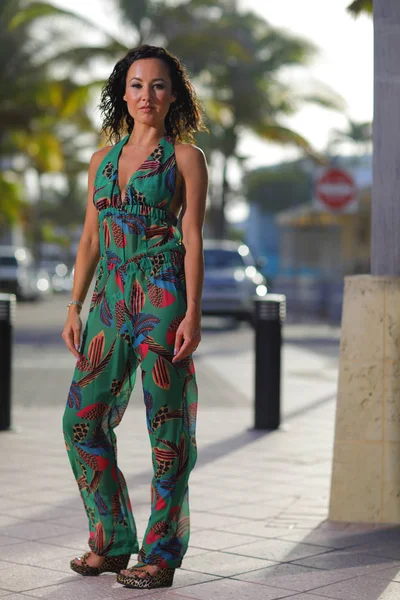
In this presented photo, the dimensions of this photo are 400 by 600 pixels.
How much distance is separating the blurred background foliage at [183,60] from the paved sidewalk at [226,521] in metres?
21.9

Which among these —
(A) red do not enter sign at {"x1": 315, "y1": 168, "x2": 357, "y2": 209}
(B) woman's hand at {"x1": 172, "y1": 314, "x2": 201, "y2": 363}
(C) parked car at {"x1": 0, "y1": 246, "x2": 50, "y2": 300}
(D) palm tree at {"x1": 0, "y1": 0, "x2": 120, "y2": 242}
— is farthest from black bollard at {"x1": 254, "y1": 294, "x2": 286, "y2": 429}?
(C) parked car at {"x1": 0, "y1": 246, "x2": 50, "y2": 300}

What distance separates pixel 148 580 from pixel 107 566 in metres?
0.24

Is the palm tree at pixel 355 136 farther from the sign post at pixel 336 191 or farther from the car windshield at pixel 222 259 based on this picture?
the sign post at pixel 336 191

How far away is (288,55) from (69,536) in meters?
34.7

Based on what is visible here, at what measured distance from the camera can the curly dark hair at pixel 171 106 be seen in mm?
4578

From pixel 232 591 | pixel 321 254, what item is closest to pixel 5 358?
pixel 232 591

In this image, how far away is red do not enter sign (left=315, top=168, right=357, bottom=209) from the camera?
62.7ft

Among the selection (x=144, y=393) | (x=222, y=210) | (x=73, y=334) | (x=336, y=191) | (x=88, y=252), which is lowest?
(x=144, y=393)

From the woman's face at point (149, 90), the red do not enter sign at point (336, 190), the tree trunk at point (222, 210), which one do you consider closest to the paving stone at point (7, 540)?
the woman's face at point (149, 90)

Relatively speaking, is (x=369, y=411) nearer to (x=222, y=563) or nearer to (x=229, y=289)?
(x=222, y=563)

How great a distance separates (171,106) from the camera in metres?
4.69

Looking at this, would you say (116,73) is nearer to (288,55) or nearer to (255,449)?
(255,449)

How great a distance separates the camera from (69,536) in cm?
545

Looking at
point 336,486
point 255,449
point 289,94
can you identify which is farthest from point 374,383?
point 289,94
